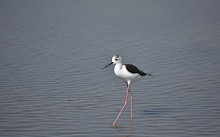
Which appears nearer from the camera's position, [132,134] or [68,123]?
[132,134]

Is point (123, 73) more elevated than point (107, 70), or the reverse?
point (107, 70)

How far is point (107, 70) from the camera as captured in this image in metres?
9.03

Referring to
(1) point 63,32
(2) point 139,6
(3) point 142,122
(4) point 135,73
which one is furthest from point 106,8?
(3) point 142,122

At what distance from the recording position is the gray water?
5977mm

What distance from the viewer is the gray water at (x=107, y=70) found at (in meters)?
5.98

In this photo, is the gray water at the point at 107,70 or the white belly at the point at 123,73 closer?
the gray water at the point at 107,70

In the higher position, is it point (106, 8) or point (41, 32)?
point (106, 8)

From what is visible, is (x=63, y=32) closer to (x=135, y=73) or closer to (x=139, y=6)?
(x=139, y=6)

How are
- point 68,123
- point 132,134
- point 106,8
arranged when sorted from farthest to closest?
point 106,8 < point 68,123 < point 132,134

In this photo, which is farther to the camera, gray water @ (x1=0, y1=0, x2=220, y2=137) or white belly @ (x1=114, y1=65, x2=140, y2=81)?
white belly @ (x1=114, y1=65, x2=140, y2=81)

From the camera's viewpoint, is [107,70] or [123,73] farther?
[107,70]

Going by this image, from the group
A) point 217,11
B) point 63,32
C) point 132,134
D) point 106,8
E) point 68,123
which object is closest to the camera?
point 132,134

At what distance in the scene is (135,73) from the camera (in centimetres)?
684

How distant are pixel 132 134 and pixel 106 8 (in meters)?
11.0
